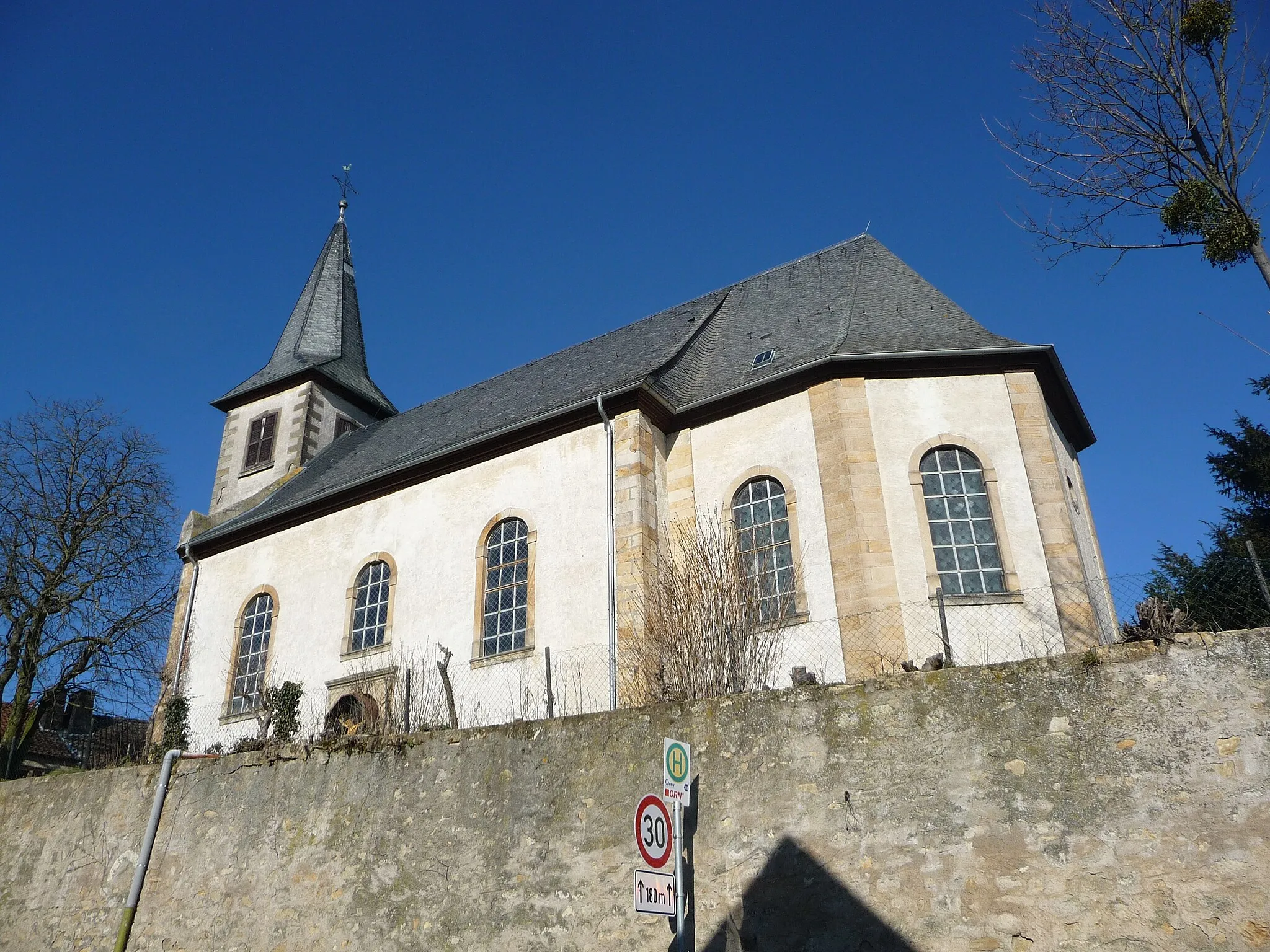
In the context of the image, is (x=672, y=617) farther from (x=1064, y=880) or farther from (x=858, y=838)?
(x=1064, y=880)

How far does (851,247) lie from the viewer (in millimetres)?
17844

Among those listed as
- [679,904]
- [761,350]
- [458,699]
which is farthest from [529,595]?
[679,904]

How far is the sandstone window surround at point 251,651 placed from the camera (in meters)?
16.1

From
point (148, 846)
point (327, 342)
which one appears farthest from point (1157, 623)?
point (327, 342)

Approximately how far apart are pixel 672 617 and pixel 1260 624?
5.16m

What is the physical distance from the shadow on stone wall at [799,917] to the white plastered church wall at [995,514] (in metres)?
4.42

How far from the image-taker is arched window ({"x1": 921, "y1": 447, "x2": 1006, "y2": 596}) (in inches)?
473

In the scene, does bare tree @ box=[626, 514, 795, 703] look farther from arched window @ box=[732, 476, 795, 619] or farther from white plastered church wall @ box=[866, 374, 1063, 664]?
white plastered church wall @ box=[866, 374, 1063, 664]

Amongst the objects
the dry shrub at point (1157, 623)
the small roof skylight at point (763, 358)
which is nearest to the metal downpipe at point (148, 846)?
the small roof skylight at point (763, 358)

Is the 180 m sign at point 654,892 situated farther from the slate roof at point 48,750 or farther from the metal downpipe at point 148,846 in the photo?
the slate roof at point 48,750

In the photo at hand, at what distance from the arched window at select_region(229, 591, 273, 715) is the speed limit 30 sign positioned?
1090cm

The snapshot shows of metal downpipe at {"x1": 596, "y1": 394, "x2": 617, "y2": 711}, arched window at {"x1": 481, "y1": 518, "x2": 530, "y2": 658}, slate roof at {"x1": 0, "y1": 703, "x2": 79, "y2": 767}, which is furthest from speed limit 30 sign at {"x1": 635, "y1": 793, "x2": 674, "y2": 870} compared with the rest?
slate roof at {"x1": 0, "y1": 703, "x2": 79, "y2": 767}

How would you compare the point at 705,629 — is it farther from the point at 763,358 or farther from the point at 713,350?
the point at 713,350

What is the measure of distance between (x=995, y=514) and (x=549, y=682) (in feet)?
18.5
